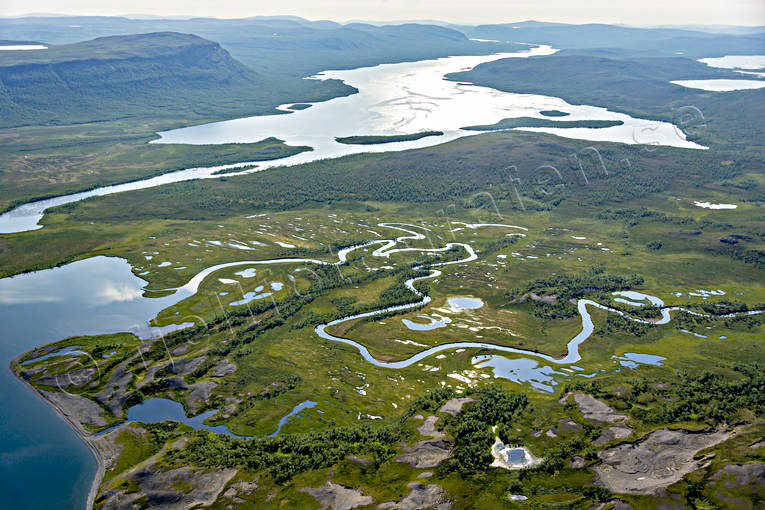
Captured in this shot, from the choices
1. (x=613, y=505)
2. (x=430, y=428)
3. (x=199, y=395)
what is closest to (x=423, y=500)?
(x=430, y=428)

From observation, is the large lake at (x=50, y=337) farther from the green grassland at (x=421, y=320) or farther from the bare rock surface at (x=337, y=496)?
the bare rock surface at (x=337, y=496)

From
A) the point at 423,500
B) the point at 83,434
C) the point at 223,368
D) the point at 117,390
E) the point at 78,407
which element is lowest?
the point at 83,434

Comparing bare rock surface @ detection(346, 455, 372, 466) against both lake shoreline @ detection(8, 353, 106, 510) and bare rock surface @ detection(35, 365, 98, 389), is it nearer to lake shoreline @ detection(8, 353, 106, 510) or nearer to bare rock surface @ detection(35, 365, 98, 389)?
lake shoreline @ detection(8, 353, 106, 510)

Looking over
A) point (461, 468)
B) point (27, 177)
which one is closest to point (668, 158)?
point (461, 468)

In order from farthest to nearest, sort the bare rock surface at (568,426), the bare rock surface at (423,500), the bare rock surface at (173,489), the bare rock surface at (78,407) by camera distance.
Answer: the bare rock surface at (78,407), the bare rock surface at (568,426), the bare rock surface at (173,489), the bare rock surface at (423,500)

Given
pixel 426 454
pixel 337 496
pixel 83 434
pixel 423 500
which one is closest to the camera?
pixel 423 500

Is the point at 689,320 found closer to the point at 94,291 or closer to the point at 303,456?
the point at 303,456

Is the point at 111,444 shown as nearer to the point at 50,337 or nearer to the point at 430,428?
the point at 50,337

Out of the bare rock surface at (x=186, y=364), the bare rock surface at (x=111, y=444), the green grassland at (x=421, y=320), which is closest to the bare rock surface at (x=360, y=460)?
the green grassland at (x=421, y=320)
